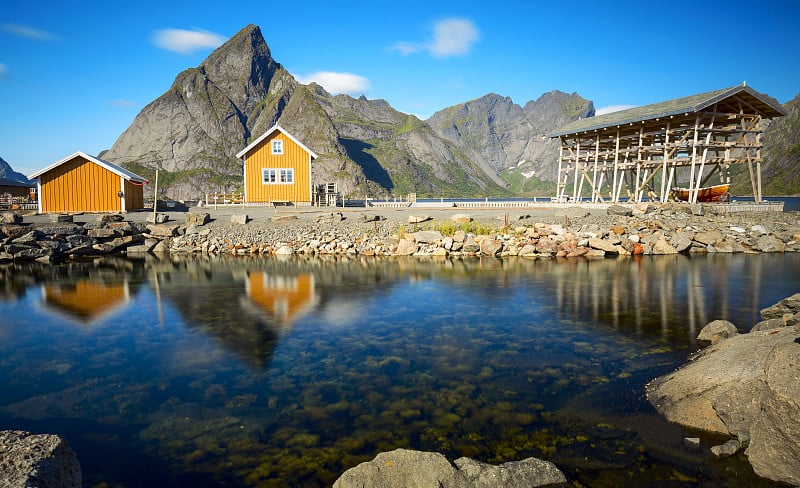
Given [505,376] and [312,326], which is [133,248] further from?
[505,376]

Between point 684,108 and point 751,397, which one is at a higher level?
point 684,108

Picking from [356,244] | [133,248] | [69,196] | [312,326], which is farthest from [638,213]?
[69,196]

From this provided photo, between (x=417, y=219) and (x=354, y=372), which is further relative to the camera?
(x=417, y=219)

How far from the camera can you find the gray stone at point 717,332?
1107 cm

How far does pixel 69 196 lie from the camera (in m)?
38.5

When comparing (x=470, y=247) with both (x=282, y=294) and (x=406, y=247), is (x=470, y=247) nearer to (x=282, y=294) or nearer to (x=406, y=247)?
(x=406, y=247)

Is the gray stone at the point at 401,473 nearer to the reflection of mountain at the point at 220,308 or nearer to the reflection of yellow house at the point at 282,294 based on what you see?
the reflection of mountain at the point at 220,308

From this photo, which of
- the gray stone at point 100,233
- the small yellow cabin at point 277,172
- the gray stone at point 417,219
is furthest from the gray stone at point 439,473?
the small yellow cabin at point 277,172

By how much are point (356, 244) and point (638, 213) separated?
1933 cm

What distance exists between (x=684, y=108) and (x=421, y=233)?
1915cm

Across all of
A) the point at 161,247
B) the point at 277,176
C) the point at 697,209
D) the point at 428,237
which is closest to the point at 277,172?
the point at 277,176

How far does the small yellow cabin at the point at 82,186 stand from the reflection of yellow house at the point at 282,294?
22557mm

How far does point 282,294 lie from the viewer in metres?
18.4

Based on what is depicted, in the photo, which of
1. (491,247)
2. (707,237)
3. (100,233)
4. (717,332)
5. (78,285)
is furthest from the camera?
(100,233)
